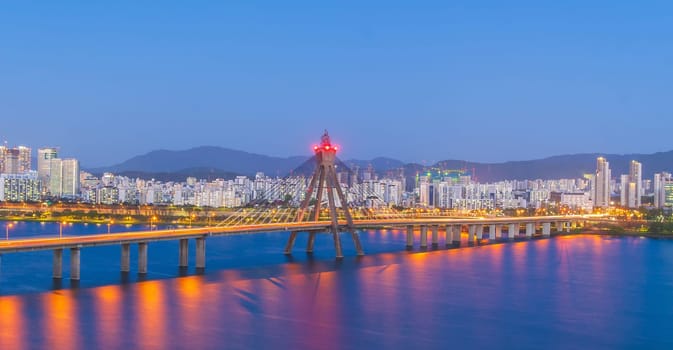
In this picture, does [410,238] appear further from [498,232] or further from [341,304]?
[341,304]

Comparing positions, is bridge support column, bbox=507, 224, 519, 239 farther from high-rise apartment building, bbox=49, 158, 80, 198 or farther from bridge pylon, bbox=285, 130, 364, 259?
high-rise apartment building, bbox=49, 158, 80, 198

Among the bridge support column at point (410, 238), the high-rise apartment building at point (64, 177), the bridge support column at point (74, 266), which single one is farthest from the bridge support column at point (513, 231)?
the high-rise apartment building at point (64, 177)

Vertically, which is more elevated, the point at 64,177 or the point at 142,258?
the point at 64,177

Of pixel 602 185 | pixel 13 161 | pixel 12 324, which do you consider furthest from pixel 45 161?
pixel 12 324

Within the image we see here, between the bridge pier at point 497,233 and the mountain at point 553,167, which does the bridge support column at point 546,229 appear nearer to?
the bridge pier at point 497,233

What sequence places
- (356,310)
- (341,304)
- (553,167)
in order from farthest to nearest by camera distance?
(553,167), (341,304), (356,310)

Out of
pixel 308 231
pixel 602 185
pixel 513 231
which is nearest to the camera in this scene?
pixel 308 231

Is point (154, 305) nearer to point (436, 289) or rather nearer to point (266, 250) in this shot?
point (436, 289)
